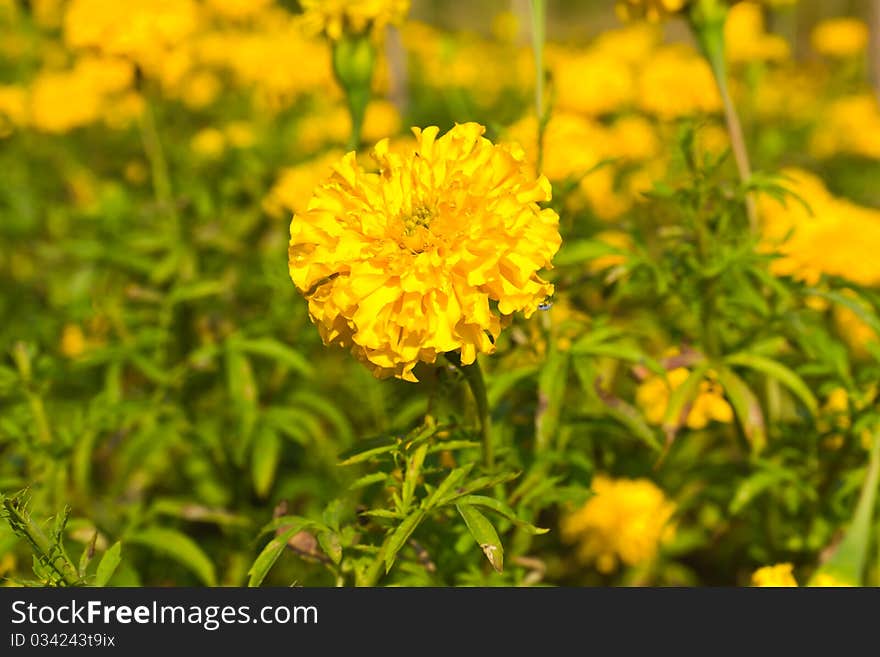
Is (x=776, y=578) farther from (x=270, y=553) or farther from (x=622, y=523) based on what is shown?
(x=270, y=553)

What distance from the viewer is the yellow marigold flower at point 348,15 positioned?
1815mm

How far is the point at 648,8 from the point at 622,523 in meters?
1.07

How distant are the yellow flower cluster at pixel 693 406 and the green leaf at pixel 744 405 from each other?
7 centimetres

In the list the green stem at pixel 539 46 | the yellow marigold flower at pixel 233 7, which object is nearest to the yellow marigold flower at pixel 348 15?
the green stem at pixel 539 46

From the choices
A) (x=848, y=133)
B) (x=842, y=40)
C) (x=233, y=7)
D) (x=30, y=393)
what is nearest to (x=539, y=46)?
(x=30, y=393)

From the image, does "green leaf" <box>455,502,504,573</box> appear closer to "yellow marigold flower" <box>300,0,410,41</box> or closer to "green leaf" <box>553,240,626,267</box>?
"green leaf" <box>553,240,626,267</box>

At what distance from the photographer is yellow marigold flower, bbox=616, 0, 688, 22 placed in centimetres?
182

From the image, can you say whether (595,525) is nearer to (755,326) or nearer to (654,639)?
(755,326)

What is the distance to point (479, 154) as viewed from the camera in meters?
1.18

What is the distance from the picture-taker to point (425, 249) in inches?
46.5

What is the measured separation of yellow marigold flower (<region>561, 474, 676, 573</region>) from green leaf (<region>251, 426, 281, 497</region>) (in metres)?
0.65

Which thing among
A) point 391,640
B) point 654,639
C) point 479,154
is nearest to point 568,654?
point 654,639

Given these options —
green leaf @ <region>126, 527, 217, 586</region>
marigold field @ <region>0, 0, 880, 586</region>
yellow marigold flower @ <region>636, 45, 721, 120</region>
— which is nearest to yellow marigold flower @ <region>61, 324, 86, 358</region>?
marigold field @ <region>0, 0, 880, 586</region>

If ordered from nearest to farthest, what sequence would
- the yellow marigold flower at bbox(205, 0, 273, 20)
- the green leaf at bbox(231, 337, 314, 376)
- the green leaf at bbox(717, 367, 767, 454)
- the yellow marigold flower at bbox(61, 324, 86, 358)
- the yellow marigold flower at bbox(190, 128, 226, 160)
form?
1. the green leaf at bbox(717, 367, 767, 454)
2. the green leaf at bbox(231, 337, 314, 376)
3. the yellow marigold flower at bbox(61, 324, 86, 358)
4. the yellow marigold flower at bbox(190, 128, 226, 160)
5. the yellow marigold flower at bbox(205, 0, 273, 20)
